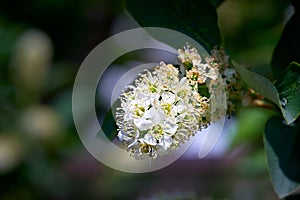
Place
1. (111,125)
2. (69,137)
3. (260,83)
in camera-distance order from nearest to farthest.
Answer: (260,83), (111,125), (69,137)

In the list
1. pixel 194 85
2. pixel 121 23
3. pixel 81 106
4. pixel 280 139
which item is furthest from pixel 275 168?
pixel 121 23

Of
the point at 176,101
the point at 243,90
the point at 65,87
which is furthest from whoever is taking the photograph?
the point at 65,87

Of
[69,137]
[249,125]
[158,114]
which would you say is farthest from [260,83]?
[69,137]

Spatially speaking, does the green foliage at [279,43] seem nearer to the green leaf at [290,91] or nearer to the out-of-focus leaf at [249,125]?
the green leaf at [290,91]

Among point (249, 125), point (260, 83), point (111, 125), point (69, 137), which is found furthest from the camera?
point (69, 137)

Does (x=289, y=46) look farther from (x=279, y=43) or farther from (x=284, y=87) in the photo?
(x=284, y=87)

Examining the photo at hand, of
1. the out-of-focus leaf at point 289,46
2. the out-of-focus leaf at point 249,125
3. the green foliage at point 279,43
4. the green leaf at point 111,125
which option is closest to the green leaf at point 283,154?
the green foliage at point 279,43

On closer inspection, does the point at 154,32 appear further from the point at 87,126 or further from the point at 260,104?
the point at 87,126
